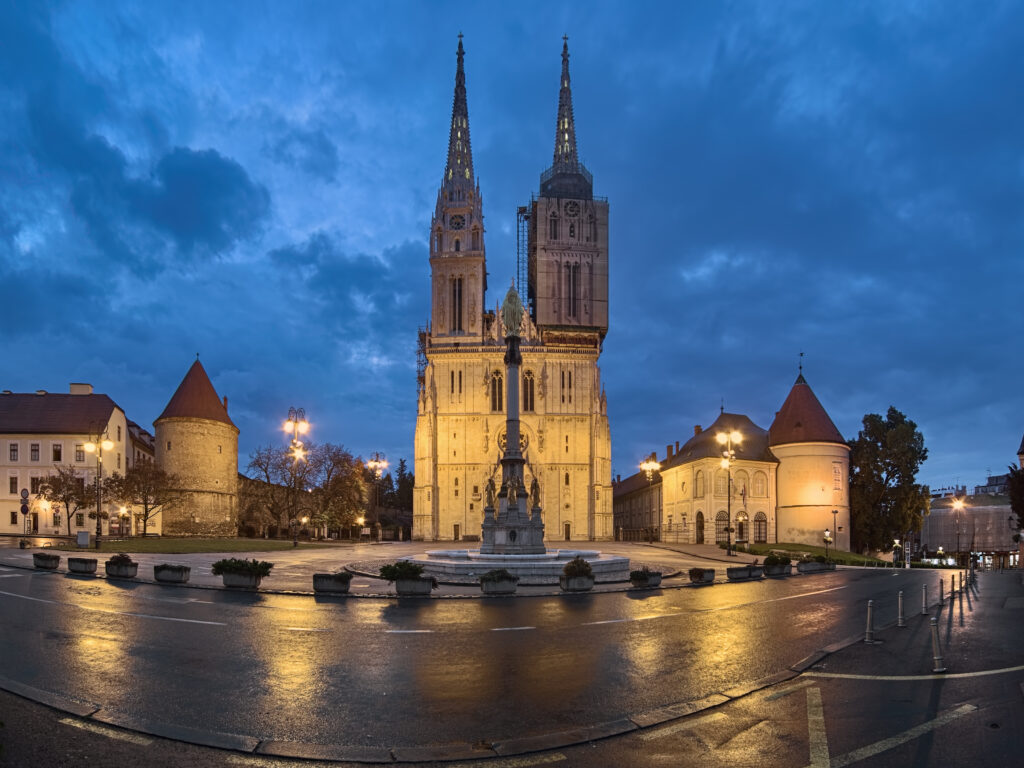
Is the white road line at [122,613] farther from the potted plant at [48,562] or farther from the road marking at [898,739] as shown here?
the road marking at [898,739]

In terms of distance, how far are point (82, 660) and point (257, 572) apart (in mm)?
11607

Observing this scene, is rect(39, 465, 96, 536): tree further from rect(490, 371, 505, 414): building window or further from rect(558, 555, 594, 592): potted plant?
rect(558, 555, 594, 592): potted plant

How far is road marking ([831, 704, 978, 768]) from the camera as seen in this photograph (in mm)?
7059

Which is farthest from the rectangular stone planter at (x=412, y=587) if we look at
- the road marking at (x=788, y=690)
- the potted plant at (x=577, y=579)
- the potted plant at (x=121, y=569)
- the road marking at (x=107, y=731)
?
the road marking at (x=107, y=731)

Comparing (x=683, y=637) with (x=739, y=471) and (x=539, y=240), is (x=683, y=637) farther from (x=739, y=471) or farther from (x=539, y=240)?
(x=539, y=240)

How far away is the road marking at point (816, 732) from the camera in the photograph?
7.06 meters

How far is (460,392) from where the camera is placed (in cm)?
7969

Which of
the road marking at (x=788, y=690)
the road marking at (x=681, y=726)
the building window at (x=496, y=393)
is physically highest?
the building window at (x=496, y=393)

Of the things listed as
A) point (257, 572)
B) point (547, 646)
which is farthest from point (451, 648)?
point (257, 572)

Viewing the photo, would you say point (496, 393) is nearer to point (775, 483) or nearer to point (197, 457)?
point (775, 483)

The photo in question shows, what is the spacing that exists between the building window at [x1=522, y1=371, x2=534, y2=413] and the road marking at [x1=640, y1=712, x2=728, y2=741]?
71.1 meters

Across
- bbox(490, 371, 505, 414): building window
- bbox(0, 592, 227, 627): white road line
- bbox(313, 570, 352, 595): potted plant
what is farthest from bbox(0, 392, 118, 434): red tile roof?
bbox(313, 570, 352, 595): potted plant

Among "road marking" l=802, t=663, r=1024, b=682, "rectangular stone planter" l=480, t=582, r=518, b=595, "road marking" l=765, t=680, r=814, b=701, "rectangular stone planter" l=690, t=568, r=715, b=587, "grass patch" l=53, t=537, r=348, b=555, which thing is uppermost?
"road marking" l=765, t=680, r=814, b=701

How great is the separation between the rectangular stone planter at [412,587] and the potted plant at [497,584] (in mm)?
1805
